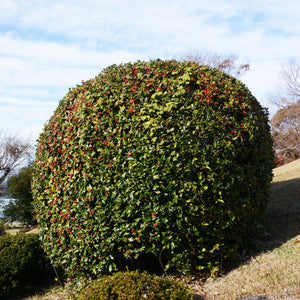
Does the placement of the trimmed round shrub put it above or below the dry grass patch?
above

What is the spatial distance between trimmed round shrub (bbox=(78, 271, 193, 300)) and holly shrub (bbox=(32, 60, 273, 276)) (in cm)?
70

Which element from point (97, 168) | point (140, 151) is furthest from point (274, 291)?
point (97, 168)

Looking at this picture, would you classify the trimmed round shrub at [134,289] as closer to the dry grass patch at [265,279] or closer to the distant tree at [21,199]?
the dry grass patch at [265,279]

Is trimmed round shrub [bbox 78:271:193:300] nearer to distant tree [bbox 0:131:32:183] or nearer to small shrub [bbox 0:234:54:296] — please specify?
small shrub [bbox 0:234:54:296]

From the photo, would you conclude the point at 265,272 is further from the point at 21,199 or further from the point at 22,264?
the point at 21,199

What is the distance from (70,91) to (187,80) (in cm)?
235

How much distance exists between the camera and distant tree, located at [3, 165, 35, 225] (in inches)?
752

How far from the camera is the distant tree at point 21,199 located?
19.1 metres

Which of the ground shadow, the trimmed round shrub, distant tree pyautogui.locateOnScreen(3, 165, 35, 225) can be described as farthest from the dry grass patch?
distant tree pyautogui.locateOnScreen(3, 165, 35, 225)

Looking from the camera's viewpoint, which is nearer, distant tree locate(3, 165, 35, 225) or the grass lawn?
the grass lawn

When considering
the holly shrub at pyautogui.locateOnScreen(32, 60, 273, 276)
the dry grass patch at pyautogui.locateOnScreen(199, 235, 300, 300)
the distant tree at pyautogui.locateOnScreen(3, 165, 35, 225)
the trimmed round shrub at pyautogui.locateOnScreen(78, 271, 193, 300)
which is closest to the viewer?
the trimmed round shrub at pyautogui.locateOnScreen(78, 271, 193, 300)

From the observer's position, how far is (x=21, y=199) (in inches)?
771

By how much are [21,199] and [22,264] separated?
14.4 m

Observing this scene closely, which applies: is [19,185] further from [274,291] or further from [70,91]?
[274,291]
